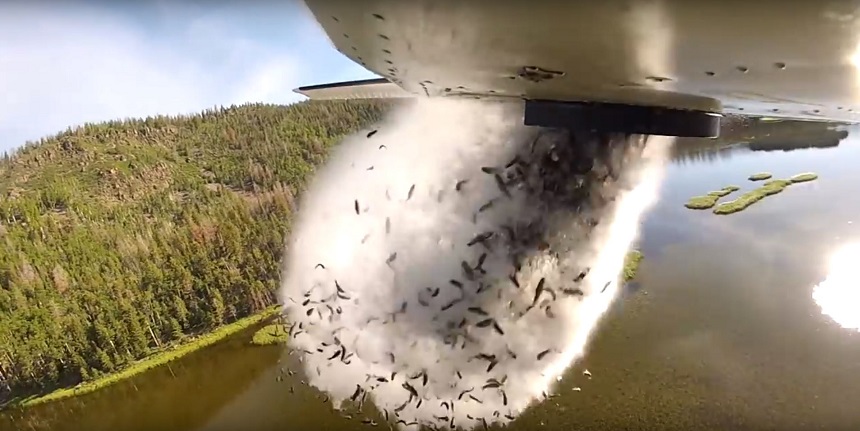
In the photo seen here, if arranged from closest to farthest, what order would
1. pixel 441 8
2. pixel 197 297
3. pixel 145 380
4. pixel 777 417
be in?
pixel 441 8, pixel 777 417, pixel 145 380, pixel 197 297

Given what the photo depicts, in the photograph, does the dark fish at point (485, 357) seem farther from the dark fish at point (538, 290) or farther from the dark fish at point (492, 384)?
the dark fish at point (538, 290)

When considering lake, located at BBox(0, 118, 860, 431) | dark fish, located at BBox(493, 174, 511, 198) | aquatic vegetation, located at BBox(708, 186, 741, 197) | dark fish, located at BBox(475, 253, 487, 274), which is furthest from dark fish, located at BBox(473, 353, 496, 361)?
aquatic vegetation, located at BBox(708, 186, 741, 197)

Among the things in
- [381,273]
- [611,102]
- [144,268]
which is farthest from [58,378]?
[611,102]

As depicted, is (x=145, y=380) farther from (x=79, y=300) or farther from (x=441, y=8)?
(x=441, y=8)

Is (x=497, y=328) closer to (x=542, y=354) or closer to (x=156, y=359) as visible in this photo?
(x=542, y=354)

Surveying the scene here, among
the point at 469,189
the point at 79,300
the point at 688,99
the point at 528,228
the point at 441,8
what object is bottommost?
the point at 79,300

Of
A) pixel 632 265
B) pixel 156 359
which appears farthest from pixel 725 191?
pixel 156 359
